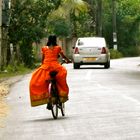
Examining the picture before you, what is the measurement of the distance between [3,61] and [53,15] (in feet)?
57.8

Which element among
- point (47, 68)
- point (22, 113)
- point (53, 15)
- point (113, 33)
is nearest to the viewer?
point (47, 68)

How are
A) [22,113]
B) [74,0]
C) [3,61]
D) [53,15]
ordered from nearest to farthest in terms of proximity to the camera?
[22,113], [3,61], [74,0], [53,15]

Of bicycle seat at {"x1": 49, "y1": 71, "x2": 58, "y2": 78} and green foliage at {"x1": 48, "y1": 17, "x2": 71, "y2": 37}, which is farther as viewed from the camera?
green foliage at {"x1": 48, "y1": 17, "x2": 71, "y2": 37}

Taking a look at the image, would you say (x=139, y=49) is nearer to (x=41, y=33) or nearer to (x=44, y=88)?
(x=41, y=33)

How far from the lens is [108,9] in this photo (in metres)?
78.9

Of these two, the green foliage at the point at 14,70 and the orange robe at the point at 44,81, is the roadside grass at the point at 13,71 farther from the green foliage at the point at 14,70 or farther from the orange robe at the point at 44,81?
the orange robe at the point at 44,81

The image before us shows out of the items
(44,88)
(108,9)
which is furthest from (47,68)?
(108,9)

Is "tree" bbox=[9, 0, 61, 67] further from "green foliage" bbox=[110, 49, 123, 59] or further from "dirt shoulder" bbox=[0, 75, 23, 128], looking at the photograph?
"green foliage" bbox=[110, 49, 123, 59]

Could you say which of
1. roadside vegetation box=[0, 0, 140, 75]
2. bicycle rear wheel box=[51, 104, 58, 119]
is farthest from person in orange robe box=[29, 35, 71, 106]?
roadside vegetation box=[0, 0, 140, 75]

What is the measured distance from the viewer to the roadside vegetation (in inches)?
1558

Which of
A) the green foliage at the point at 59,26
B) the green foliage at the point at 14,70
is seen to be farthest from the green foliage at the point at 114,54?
the green foliage at the point at 14,70

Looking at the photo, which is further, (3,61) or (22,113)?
(3,61)

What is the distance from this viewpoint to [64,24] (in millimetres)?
63281

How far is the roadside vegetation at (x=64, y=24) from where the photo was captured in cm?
3956
